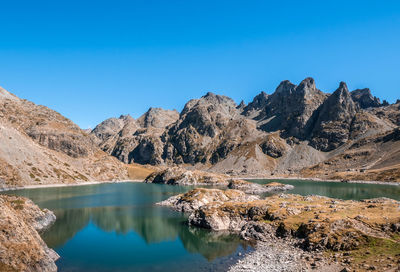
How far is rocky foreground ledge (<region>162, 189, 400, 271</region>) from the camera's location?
37094 millimetres

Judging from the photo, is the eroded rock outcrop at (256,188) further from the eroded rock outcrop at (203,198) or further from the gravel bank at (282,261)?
the gravel bank at (282,261)

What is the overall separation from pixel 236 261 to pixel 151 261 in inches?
574

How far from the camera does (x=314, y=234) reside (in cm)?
4659

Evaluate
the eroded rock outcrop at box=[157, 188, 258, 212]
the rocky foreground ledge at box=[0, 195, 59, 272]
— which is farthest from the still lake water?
the eroded rock outcrop at box=[157, 188, 258, 212]

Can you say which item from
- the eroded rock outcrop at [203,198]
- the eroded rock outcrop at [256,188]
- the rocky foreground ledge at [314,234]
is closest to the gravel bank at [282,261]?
the rocky foreground ledge at [314,234]

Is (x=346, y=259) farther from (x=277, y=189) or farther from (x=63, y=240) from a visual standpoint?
Result: (x=277, y=189)

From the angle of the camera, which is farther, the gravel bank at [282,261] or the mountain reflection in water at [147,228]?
the mountain reflection in water at [147,228]

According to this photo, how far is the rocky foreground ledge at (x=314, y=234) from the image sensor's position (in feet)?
122

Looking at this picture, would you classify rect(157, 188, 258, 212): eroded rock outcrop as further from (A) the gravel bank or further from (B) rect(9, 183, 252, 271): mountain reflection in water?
(A) the gravel bank

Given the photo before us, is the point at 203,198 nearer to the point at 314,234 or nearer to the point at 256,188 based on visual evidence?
the point at 314,234

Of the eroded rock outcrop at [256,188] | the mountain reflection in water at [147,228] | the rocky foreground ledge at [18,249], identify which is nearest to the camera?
the rocky foreground ledge at [18,249]

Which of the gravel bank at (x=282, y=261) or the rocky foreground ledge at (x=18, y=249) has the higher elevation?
the rocky foreground ledge at (x=18, y=249)

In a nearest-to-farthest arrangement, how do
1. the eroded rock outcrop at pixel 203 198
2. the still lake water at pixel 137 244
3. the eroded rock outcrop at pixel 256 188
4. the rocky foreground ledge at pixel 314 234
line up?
the rocky foreground ledge at pixel 314 234 → the still lake water at pixel 137 244 → the eroded rock outcrop at pixel 203 198 → the eroded rock outcrop at pixel 256 188

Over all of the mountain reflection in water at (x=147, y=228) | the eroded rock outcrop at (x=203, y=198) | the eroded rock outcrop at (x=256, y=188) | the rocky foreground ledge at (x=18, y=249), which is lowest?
the eroded rock outcrop at (x=256, y=188)
